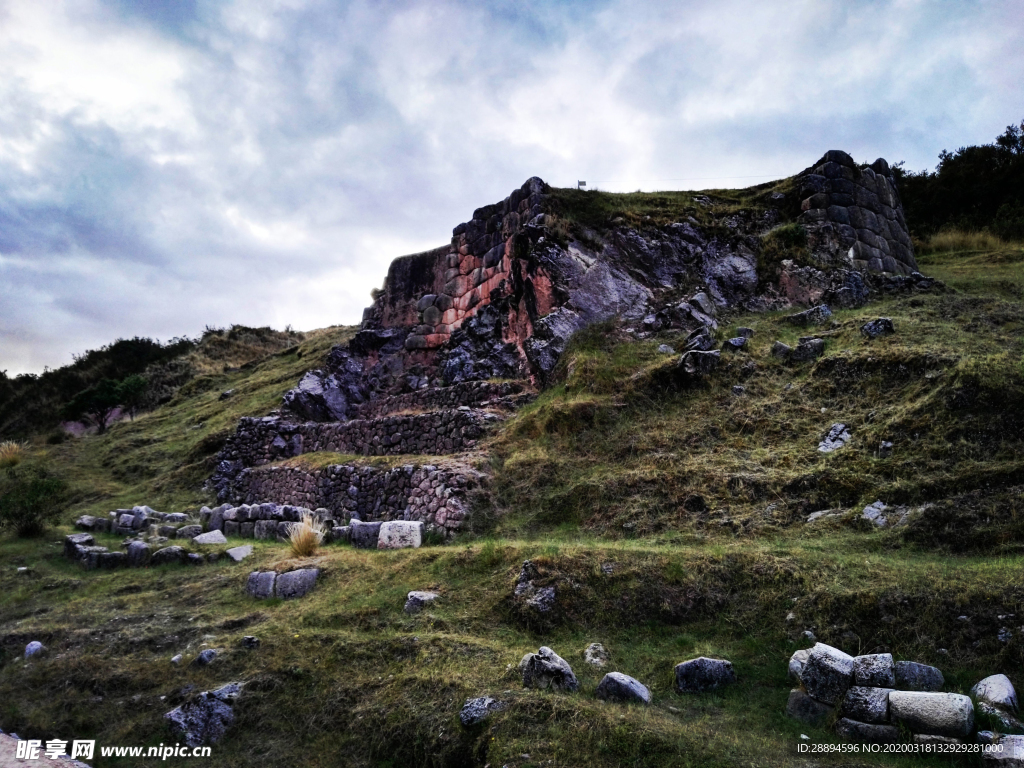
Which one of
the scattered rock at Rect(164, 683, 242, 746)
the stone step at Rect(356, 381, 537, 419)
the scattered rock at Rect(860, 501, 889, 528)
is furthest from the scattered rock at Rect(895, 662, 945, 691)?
the stone step at Rect(356, 381, 537, 419)

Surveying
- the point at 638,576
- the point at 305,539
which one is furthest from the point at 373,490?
the point at 638,576

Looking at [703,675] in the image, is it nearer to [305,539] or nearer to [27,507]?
[305,539]

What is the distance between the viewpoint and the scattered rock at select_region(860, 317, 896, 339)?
1105cm

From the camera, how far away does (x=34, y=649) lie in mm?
7715

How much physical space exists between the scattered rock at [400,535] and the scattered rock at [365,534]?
95 mm

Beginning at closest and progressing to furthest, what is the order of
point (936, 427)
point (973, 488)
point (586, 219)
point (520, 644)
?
point (520, 644)
point (973, 488)
point (936, 427)
point (586, 219)

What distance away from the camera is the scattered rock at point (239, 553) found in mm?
10945

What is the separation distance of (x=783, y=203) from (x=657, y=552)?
1249cm

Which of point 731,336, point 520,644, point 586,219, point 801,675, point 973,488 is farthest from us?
point 586,219

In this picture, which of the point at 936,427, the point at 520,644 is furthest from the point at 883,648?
the point at 936,427

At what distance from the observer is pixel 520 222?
1714cm

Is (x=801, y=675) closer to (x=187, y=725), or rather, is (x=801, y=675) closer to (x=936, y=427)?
(x=936, y=427)

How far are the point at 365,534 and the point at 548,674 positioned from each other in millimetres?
5726

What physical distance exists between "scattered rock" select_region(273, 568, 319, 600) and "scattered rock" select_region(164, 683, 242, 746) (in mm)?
2640
